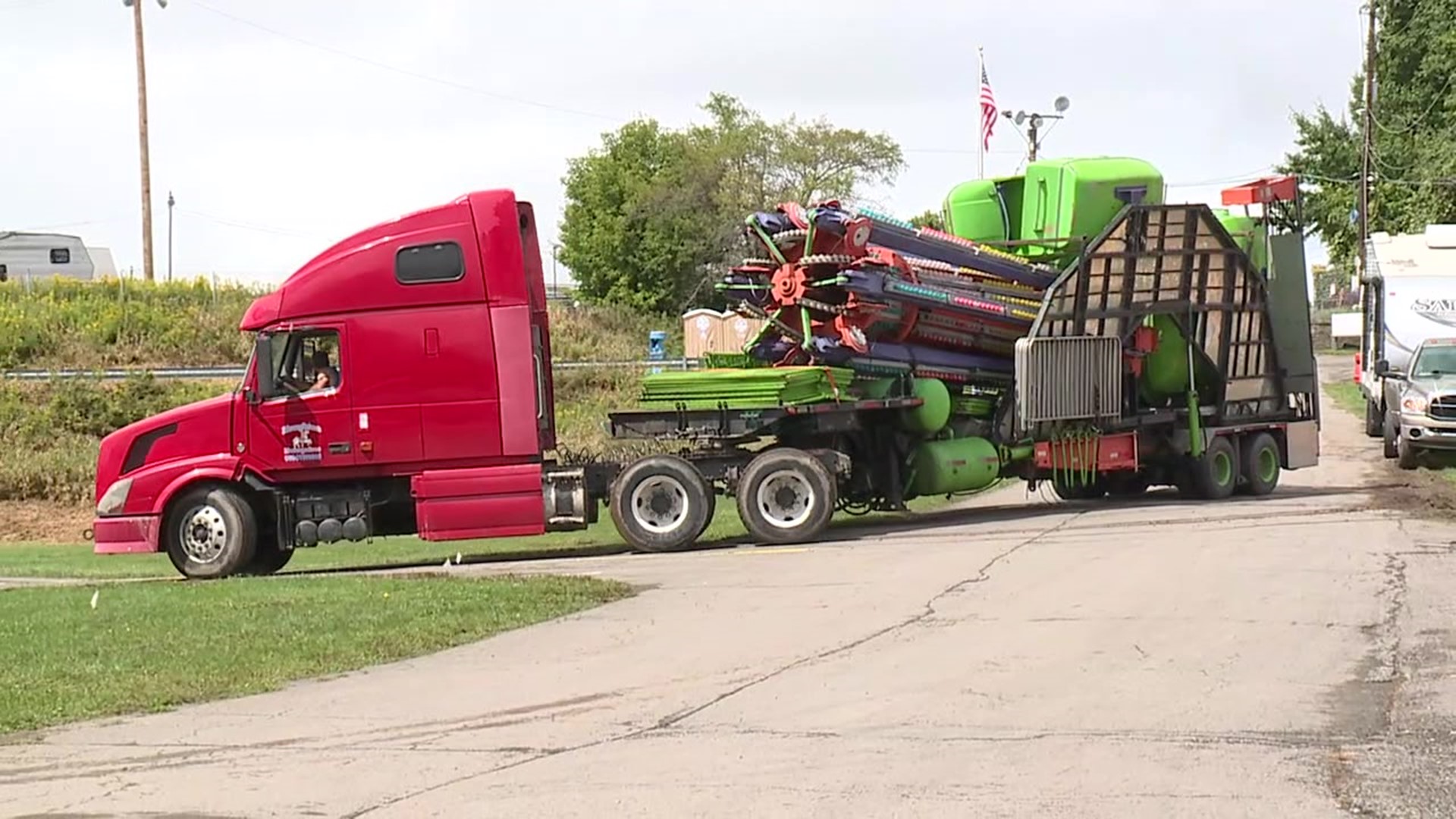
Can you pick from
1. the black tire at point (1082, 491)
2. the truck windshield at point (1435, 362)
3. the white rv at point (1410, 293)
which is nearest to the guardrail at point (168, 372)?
the white rv at point (1410, 293)

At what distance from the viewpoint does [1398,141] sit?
6134cm

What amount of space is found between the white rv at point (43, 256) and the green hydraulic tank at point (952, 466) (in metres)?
46.0

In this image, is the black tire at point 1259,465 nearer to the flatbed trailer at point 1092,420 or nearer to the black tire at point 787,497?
the flatbed trailer at point 1092,420

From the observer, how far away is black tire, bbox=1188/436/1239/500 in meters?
21.6

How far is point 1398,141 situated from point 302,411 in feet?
175

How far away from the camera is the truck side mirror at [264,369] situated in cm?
1723

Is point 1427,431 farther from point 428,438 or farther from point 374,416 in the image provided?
point 374,416

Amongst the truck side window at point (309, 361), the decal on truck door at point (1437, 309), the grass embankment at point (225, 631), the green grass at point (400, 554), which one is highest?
the decal on truck door at point (1437, 309)

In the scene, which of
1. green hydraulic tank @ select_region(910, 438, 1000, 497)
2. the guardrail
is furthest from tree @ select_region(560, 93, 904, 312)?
green hydraulic tank @ select_region(910, 438, 1000, 497)

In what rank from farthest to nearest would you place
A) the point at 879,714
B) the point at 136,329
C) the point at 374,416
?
1. the point at 136,329
2. the point at 374,416
3. the point at 879,714

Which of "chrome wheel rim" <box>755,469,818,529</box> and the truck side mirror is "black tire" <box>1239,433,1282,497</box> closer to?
"chrome wheel rim" <box>755,469,818,529</box>

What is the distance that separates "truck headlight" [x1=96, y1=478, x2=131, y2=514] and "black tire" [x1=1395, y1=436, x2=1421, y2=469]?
1750cm

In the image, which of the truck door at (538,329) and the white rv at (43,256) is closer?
the truck door at (538,329)

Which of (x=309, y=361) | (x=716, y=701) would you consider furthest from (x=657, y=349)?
(x=716, y=701)
